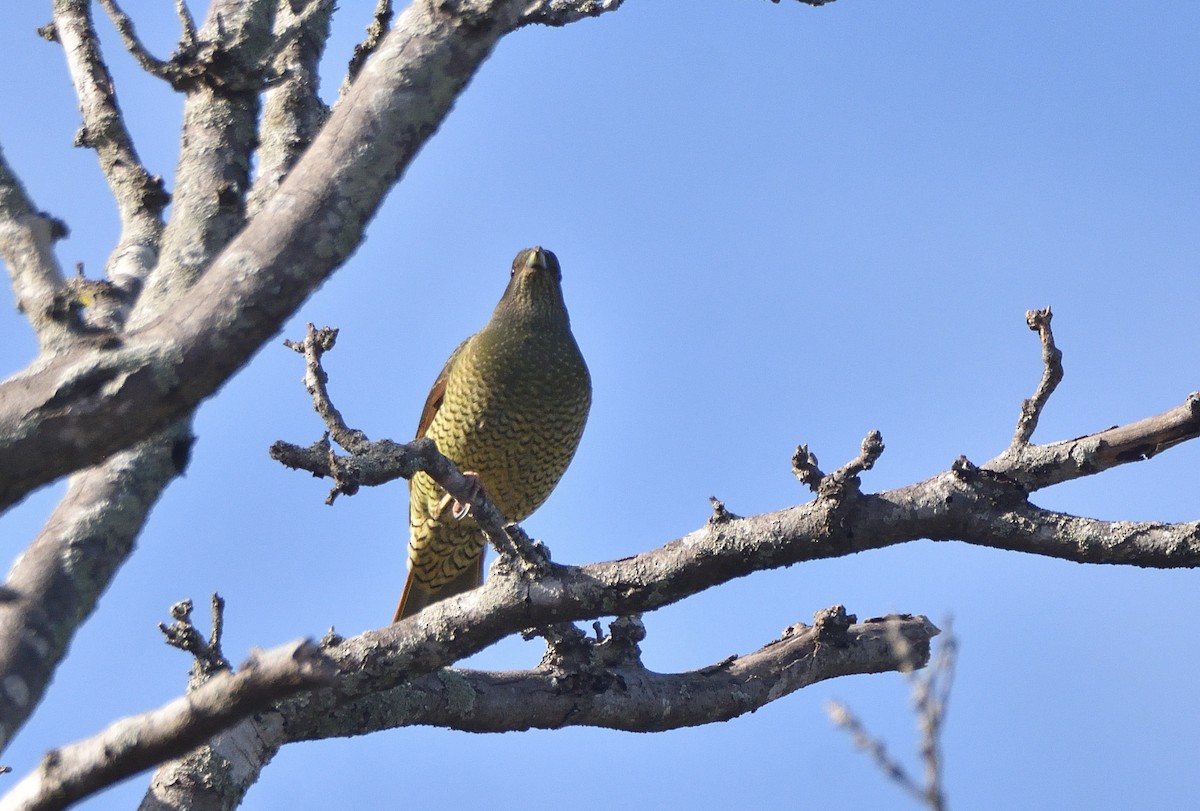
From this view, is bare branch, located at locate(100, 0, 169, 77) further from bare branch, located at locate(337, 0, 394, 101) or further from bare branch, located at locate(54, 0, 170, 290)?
bare branch, located at locate(337, 0, 394, 101)

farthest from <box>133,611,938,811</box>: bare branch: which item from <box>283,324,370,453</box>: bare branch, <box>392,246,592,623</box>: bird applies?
<box>392,246,592,623</box>: bird

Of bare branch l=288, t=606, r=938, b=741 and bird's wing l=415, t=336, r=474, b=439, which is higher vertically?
bird's wing l=415, t=336, r=474, b=439

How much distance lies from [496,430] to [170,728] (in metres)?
5.05

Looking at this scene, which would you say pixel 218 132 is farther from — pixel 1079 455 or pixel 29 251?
pixel 1079 455

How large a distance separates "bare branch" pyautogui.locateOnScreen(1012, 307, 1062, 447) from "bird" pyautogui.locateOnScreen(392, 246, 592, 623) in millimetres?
3706

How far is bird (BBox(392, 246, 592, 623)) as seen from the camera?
711 centimetres

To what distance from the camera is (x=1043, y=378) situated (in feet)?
12.3

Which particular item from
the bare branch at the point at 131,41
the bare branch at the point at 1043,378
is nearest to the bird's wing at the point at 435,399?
the bare branch at the point at 131,41

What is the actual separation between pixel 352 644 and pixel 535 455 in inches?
121

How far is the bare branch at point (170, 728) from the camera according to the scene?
2.03 metres

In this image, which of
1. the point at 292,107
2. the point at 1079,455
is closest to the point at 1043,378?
the point at 1079,455

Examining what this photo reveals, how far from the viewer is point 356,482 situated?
3658 mm

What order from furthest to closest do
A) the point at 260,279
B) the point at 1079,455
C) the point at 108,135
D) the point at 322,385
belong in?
the point at 108,135 < the point at 322,385 < the point at 1079,455 < the point at 260,279

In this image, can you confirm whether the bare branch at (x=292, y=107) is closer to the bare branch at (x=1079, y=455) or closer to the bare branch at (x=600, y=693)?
the bare branch at (x=600, y=693)
